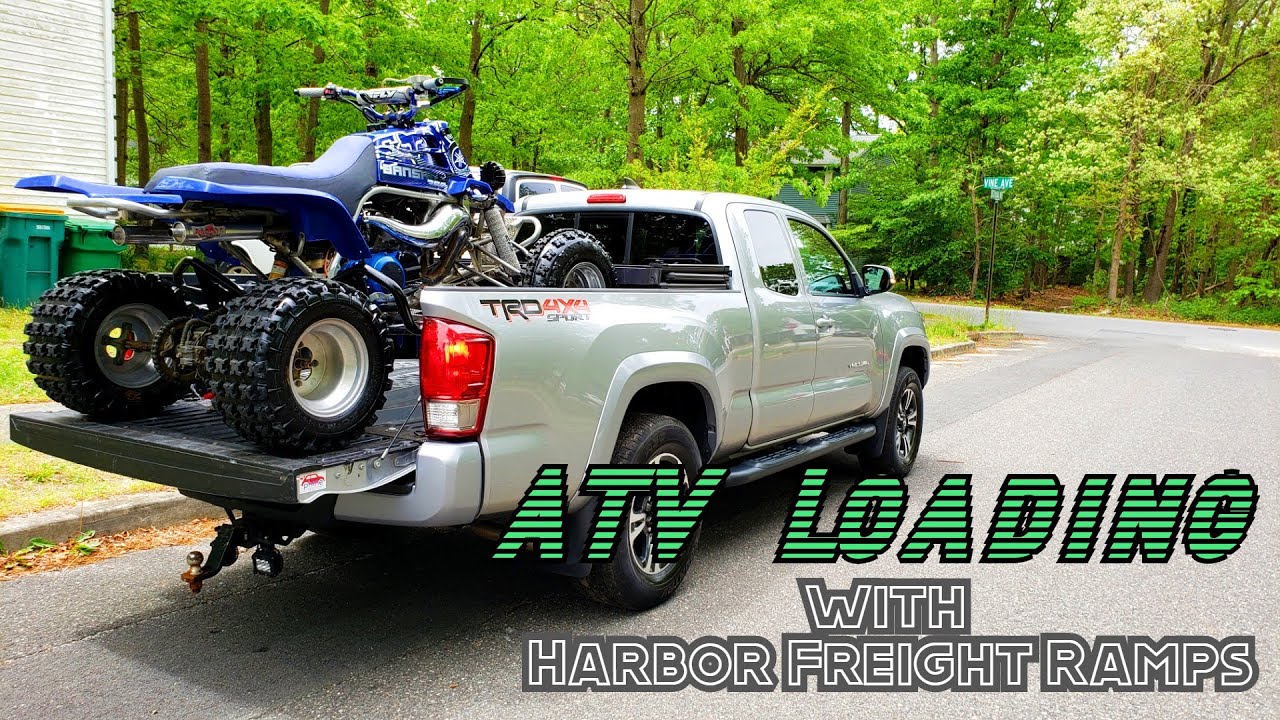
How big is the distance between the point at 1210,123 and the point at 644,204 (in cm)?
3509

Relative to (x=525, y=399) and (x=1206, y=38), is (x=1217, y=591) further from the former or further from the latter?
(x=1206, y=38)

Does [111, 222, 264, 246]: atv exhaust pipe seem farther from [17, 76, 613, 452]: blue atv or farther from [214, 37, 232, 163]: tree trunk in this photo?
[214, 37, 232, 163]: tree trunk

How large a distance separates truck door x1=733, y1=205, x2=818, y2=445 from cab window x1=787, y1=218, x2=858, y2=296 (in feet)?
0.58

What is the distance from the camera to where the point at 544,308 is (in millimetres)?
3607

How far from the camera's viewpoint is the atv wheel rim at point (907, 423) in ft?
22.6

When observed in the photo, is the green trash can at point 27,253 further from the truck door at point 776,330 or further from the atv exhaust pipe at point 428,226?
the truck door at point 776,330

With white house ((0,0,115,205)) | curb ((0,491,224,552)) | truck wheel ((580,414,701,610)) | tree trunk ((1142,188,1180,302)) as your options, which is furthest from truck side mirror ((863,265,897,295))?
tree trunk ((1142,188,1180,302))

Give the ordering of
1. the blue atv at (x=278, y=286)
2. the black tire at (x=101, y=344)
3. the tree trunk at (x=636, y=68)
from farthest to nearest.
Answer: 1. the tree trunk at (x=636, y=68)
2. the black tire at (x=101, y=344)
3. the blue atv at (x=278, y=286)

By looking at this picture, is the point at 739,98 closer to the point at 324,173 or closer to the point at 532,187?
the point at 532,187

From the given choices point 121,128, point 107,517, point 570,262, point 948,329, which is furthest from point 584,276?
point 121,128

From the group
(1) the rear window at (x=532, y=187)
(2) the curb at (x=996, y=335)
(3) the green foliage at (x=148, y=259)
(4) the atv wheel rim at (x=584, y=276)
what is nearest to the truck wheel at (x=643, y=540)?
(4) the atv wheel rim at (x=584, y=276)

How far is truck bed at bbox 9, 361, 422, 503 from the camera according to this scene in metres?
3.07

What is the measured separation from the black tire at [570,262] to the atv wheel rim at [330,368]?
1704 mm

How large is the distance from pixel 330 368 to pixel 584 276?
2148 mm
